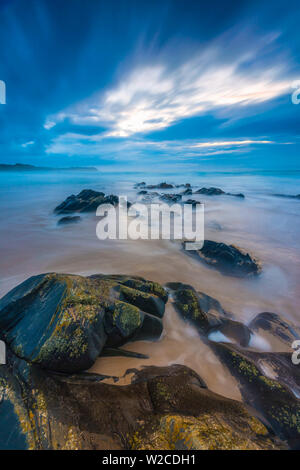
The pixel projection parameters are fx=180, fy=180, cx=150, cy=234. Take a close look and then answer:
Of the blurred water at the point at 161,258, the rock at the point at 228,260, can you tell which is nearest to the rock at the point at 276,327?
the blurred water at the point at 161,258

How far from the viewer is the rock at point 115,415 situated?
1.68m

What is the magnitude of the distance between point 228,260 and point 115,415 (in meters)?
5.83

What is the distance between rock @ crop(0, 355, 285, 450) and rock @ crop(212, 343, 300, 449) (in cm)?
29

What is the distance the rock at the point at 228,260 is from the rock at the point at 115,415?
4600mm

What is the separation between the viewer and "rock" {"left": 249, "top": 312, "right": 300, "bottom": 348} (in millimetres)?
3852

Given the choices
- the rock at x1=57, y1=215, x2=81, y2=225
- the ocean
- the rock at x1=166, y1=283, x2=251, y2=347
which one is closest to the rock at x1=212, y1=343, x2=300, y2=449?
the ocean

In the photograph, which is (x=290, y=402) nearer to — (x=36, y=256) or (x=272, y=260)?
(x=272, y=260)

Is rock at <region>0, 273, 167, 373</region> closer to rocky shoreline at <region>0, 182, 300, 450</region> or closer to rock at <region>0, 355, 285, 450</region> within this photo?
rocky shoreline at <region>0, 182, 300, 450</region>

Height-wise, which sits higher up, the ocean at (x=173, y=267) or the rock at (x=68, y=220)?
the rock at (x=68, y=220)

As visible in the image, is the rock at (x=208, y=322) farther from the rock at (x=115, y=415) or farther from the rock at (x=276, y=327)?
the rock at (x=115, y=415)

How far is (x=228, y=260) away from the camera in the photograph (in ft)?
21.8

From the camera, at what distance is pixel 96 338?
8.59ft
